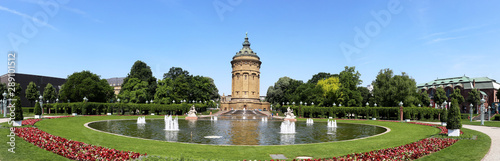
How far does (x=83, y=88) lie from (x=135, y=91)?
468 inches

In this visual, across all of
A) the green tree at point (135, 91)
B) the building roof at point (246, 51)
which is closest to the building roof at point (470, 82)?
the building roof at point (246, 51)

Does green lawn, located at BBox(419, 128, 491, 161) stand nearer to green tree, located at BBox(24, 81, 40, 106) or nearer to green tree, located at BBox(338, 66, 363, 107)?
green tree, located at BBox(338, 66, 363, 107)

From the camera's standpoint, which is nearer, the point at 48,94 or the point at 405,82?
the point at 405,82

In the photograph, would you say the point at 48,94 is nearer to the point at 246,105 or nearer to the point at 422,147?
the point at 246,105

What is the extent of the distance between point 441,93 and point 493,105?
17.2 metres

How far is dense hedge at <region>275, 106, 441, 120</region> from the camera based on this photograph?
4559 centimetres

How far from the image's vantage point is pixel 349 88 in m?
60.9

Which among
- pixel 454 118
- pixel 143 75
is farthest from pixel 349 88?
pixel 143 75

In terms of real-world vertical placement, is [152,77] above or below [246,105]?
above

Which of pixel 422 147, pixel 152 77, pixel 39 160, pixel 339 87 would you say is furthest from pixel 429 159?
pixel 152 77

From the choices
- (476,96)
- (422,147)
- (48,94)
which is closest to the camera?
(422,147)

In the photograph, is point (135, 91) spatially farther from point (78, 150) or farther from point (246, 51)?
point (78, 150)

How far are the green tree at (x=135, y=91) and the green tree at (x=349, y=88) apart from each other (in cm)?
4774

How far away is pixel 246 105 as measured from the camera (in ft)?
379
